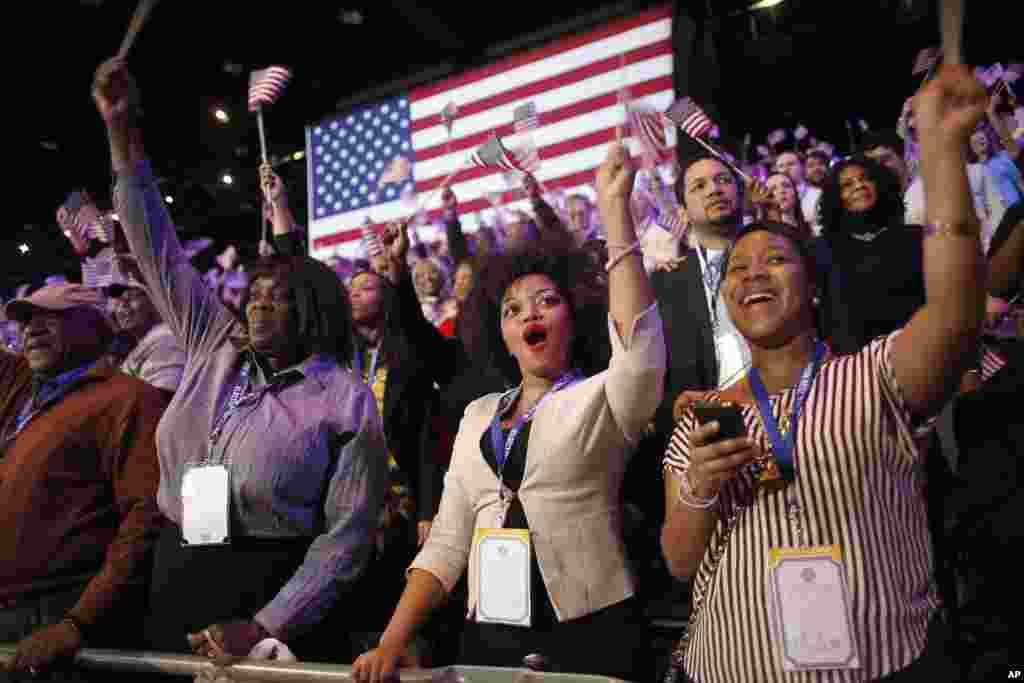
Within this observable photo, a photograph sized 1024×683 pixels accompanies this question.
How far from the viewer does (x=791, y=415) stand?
1479 millimetres

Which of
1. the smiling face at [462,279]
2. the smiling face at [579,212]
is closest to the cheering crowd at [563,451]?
the smiling face at [462,279]

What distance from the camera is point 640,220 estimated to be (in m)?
4.32

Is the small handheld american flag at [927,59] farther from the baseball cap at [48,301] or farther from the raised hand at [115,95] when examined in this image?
the baseball cap at [48,301]

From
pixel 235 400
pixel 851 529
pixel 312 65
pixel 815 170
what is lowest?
pixel 851 529

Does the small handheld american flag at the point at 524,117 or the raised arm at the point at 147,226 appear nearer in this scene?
the raised arm at the point at 147,226

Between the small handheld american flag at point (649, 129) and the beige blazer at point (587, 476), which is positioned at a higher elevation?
the small handheld american flag at point (649, 129)

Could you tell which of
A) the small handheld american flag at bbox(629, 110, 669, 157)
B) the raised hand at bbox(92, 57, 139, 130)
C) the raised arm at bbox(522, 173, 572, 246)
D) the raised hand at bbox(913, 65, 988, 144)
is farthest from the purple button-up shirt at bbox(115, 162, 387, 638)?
the small handheld american flag at bbox(629, 110, 669, 157)

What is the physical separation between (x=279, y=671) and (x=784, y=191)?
2.94m

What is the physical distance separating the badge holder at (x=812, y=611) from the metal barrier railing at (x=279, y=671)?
0.30 meters

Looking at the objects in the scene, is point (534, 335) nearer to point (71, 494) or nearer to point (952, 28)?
point (952, 28)

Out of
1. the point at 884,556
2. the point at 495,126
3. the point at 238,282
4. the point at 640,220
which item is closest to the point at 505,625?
the point at 884,556

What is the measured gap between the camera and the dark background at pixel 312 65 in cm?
641

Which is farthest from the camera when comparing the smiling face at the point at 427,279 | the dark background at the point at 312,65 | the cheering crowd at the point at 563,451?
the dark background at the point at 312,65

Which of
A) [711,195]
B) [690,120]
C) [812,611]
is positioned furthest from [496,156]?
[812,611]
